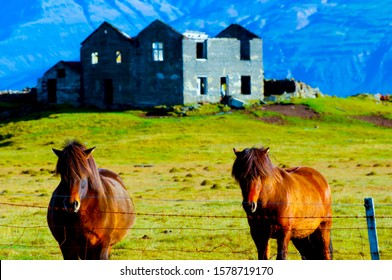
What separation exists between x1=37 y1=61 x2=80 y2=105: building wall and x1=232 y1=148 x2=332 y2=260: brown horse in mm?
68225

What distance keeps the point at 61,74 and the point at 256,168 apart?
71202 millimetres

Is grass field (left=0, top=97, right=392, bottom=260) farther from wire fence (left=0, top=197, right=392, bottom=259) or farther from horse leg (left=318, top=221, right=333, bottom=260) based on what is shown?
horse leg (left=318, top=221, right=333, bottom=260)

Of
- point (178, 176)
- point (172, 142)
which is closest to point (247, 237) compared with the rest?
point (178, 176)

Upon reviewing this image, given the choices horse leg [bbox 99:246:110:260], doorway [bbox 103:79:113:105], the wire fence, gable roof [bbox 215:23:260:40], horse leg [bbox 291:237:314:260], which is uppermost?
gable roof [bbox 215:23:260:40]

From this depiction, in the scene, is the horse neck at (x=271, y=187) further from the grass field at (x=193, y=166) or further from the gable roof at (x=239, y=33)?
the gable roof at (x=239, y=33)

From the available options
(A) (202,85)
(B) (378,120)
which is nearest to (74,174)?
(B) (378,120)

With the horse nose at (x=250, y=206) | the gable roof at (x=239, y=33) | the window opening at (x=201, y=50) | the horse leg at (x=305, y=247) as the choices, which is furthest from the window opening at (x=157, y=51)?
the horse nose at (x=250, y=206)

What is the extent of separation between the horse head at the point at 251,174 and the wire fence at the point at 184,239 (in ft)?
8.25

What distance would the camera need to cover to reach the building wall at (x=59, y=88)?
3337 inches

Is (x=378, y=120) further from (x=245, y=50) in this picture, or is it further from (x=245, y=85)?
(x=245, y=50)

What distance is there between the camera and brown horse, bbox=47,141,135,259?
52.5ft

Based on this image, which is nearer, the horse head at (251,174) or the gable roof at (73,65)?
the horse head at (251,174)

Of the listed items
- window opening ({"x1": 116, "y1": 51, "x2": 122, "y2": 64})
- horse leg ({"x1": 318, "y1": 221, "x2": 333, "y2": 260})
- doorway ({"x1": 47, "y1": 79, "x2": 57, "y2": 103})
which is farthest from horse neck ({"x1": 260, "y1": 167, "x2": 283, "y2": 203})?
doorway ({"x1": 47, "y1": 79, "x2": 57, "y2": 103})

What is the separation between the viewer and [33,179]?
43219mm
